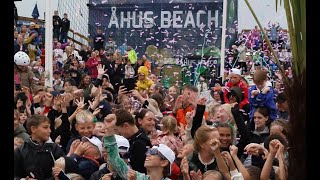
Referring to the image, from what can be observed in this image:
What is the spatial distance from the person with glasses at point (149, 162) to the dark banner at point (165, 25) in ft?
10.8

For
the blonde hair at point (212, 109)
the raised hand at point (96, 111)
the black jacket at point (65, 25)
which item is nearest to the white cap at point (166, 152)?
the blonde hair at point (212, 109)

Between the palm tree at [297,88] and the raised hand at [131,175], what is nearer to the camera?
the palm tree at [297,88]

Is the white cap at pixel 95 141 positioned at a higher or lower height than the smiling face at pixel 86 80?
lower

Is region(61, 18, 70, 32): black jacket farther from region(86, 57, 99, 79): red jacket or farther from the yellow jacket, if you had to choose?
the yellow jacket

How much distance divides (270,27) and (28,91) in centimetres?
277

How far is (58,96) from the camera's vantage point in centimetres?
709

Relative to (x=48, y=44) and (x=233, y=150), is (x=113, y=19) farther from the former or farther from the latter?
(x=233, y=150)

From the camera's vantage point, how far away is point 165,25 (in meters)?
8.37

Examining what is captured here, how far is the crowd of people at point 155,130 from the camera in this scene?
496 centimetres

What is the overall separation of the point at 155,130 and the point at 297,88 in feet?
6.64

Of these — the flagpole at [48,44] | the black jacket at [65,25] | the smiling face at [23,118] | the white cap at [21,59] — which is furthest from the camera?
the flagpole at [48,44]

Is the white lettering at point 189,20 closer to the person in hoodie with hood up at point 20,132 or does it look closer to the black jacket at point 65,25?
the black jacket at point 65,25

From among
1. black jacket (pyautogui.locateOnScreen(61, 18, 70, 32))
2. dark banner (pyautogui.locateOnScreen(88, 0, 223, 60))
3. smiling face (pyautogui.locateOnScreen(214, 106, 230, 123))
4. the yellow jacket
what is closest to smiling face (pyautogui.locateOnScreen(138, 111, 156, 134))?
smiling face (pyautogui.locateOnScreen(214, 106, 230, 123))

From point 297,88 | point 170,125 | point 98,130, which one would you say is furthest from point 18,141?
point 297,88
